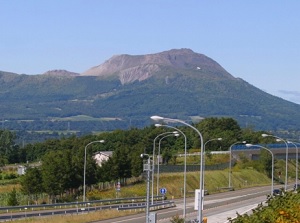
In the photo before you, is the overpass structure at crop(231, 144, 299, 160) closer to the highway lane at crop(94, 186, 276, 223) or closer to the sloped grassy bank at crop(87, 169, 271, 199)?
the sloped grassy bank at crop(87, 169, 271, 199)

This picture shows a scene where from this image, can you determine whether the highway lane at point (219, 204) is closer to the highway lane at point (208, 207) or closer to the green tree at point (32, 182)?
the highway lane at point (208, 207)

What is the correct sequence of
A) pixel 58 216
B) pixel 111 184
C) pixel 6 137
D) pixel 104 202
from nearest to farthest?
pixel 58 216, pixel 104 202, pixel 111 184, pixel 6 137

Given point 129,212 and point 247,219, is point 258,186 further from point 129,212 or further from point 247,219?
point 247,219

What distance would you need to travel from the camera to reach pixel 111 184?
9031 cm

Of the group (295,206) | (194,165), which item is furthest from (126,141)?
(295,206)

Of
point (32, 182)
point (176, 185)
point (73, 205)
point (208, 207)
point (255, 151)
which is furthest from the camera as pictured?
point (255, 151)

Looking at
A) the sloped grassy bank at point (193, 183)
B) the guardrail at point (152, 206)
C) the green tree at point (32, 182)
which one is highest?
the green tree at point (32, 182)

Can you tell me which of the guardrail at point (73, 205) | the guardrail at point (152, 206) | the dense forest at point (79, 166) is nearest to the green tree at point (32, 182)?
the dense forest at point (79, 166)

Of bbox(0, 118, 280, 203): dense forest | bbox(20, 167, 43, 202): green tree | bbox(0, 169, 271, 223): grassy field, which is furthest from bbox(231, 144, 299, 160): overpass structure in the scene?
bbox(20, 167, 43, 202): green tree

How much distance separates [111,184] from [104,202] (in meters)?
17.5

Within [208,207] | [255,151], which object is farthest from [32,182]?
[255,151]

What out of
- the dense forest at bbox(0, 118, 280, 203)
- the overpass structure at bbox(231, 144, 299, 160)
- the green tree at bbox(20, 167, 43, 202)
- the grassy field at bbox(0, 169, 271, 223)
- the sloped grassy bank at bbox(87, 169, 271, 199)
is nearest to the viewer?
the grassy field at bbox(0, 169, 271, 223)

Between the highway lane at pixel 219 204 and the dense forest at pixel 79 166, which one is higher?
the dense forest at pixel 79 166

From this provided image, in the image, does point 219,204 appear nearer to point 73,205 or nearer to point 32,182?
point 73,205
